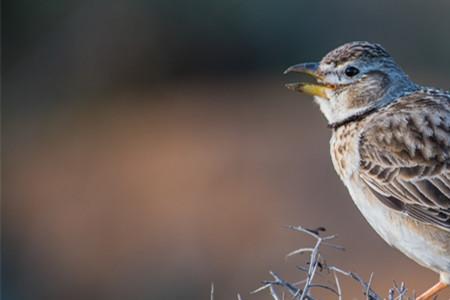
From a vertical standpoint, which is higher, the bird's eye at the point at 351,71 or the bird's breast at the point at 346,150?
the bird's eye at the point at 351,71

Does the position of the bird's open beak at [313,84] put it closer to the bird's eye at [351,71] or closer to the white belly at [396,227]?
the bird's eye at [351,71]

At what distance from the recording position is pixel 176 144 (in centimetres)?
1875

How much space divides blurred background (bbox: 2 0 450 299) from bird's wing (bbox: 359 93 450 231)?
183 inches

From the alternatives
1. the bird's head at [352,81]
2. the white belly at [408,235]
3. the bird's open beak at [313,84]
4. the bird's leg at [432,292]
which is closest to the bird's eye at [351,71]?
the bird's head at [352,81]

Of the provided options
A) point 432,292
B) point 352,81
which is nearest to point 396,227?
point 432,292

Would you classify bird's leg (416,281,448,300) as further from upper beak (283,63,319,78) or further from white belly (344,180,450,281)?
upper beak (283,63,319,78)

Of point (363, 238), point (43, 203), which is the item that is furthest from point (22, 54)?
point (363, 238)

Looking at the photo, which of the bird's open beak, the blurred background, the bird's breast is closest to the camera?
the bird's breast

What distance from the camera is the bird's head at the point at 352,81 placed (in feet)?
27.4

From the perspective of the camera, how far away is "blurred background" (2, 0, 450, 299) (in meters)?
15.5

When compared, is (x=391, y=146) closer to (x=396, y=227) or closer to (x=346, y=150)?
(x=346, y=150)

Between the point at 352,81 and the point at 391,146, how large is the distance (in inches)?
26.6

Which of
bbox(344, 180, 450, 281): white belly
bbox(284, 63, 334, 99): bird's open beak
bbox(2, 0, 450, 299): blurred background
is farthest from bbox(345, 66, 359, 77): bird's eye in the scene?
bbox(2, 0, 450, 299): blurred background

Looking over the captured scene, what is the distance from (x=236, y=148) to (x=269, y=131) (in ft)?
3.02
